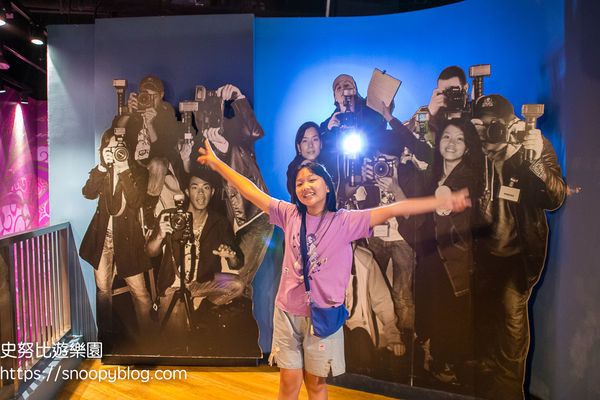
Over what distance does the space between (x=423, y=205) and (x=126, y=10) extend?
351cm

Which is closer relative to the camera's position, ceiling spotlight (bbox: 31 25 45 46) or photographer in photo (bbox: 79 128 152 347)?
photographer in photo (bbox: 79 128 152 347)

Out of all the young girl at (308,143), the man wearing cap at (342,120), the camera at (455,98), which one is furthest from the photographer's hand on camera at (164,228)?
the camera at (455,98)

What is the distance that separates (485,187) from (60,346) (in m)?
3.54

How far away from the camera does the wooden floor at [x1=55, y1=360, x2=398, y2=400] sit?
2529 mm

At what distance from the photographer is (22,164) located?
496cm

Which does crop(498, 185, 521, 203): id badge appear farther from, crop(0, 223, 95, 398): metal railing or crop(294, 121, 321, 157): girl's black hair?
crop(0, 223, 95, 398): metal railing

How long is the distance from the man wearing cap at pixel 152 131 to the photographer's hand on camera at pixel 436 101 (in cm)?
203

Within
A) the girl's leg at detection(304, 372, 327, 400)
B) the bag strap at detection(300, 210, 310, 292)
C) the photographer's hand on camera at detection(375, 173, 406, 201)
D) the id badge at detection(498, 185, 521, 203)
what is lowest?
the girl's leg at detection(304, 372, 327, 400)

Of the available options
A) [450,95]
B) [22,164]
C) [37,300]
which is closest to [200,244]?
[37,300]

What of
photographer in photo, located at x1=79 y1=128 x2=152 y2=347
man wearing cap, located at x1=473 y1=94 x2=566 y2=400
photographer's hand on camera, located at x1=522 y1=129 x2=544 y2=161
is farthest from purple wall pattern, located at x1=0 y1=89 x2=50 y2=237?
photographer's hand on camera, located at x1=522 y1=129 x2=544 y2=161

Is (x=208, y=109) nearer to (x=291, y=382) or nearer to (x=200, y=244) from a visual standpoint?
(x=200, y=244)

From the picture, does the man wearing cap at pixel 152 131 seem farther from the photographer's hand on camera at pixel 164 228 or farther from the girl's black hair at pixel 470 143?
the girl's black hair at pixel 470 143

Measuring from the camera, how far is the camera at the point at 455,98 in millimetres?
2355

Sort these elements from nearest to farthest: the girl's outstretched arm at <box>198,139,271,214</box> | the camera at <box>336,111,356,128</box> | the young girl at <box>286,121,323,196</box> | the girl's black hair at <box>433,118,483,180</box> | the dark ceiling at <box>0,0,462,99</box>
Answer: the girl's outstretched arm at <box>198,139,271,214</box> → the girl's black hair at <box>433,118,483,180</box> → the camera at <box>336,111,356,128</box> → the young girl at <box>286,121,323,196</box> → the dark ceiling at <box>0,0,462,99</box>
